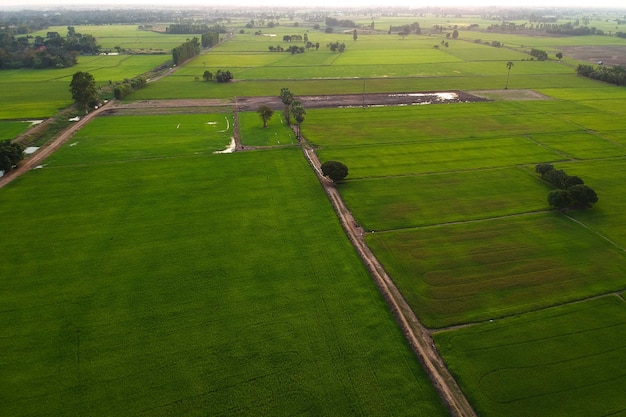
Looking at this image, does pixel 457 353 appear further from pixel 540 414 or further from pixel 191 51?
pixel 191 51

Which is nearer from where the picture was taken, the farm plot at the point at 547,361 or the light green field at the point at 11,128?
the farm plot at the point at 547,361

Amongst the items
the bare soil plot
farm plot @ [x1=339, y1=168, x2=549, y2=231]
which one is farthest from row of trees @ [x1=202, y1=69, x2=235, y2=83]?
the bare soil plot

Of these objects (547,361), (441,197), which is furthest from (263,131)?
(547,361)

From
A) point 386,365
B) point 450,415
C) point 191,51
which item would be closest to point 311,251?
point 386,365

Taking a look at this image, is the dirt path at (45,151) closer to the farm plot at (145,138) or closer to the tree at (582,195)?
the farm plot at (145,138)

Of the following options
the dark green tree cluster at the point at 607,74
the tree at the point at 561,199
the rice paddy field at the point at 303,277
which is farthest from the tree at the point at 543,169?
the dark green tree cluster at the point at 607,74

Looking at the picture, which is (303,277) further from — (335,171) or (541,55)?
(541,55)
